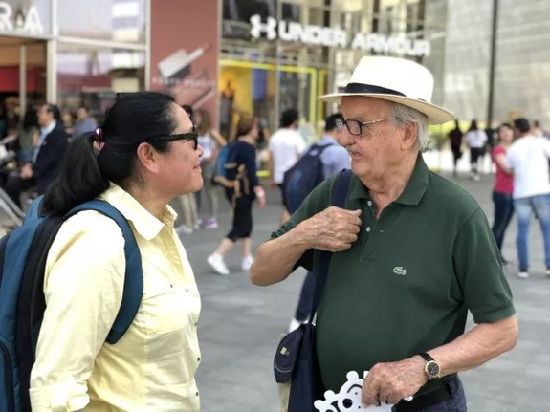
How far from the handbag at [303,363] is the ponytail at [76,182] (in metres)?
0.74

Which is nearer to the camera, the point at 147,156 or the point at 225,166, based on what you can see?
the point at 147,156

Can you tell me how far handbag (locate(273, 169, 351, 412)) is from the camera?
230 cm

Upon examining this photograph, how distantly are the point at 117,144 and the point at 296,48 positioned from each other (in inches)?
682

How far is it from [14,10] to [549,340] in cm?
1029

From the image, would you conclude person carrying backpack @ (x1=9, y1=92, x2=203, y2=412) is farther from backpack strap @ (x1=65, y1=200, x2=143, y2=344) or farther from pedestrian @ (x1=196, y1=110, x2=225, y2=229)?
pedestrian @ (x1=196, y1=110, x2=225, y2=229)

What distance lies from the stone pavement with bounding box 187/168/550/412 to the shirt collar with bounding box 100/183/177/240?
2580 millimetres

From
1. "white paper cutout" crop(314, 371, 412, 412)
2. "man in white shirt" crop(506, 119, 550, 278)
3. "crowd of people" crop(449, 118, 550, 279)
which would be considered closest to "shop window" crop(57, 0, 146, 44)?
"crowd of people" crop(449, 118, 550, 279)

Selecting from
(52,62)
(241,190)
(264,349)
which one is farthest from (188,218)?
(264,349)

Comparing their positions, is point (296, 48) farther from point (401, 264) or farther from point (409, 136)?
point (401, 264)

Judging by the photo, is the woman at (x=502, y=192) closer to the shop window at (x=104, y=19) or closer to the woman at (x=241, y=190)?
the woman at (x=241, y=190)

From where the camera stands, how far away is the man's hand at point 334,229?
2.17m

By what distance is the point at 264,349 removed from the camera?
558 centimetres

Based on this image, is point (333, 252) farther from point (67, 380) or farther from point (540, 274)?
point (540, 274)

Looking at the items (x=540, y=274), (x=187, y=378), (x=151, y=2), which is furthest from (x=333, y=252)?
(x=151, y=2)
